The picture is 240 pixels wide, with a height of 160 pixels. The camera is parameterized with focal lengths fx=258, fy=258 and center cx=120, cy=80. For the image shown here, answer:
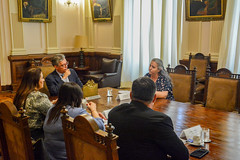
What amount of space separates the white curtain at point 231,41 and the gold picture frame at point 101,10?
3402 mm

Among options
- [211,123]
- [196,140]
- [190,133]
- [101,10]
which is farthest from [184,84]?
[101,10]

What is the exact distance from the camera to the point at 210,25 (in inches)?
220

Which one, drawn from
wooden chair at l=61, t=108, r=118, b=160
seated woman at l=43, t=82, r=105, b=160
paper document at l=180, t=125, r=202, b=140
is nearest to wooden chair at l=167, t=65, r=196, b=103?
paper document at l=180, t=125, r=202, b=140

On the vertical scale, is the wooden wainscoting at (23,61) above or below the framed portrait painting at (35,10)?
below

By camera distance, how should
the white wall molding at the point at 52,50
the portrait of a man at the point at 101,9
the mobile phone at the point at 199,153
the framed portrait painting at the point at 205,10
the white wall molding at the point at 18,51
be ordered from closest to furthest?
the mobile phone at the point at 199,153
the framed portrait painting at the point at 205,10
the white wall molding at the point at 18,51
the white wall molding at the point at 52,50
the portrait of a man at the point at 101,9

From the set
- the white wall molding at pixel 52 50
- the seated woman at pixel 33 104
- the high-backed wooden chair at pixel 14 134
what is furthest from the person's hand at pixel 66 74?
the white wall molding at pixel 52 50

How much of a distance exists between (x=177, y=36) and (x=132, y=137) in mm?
4903

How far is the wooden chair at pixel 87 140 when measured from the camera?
1294mm

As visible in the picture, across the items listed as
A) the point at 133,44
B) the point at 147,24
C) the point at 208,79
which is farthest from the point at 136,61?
the point at 208,79

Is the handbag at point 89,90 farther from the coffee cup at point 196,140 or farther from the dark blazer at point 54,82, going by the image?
the coffee cup at point 196,140

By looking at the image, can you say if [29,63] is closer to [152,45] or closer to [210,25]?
[152,45]

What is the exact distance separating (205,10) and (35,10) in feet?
14.3

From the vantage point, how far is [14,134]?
1967mm

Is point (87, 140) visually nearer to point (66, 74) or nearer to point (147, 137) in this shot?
point (147, 137)
